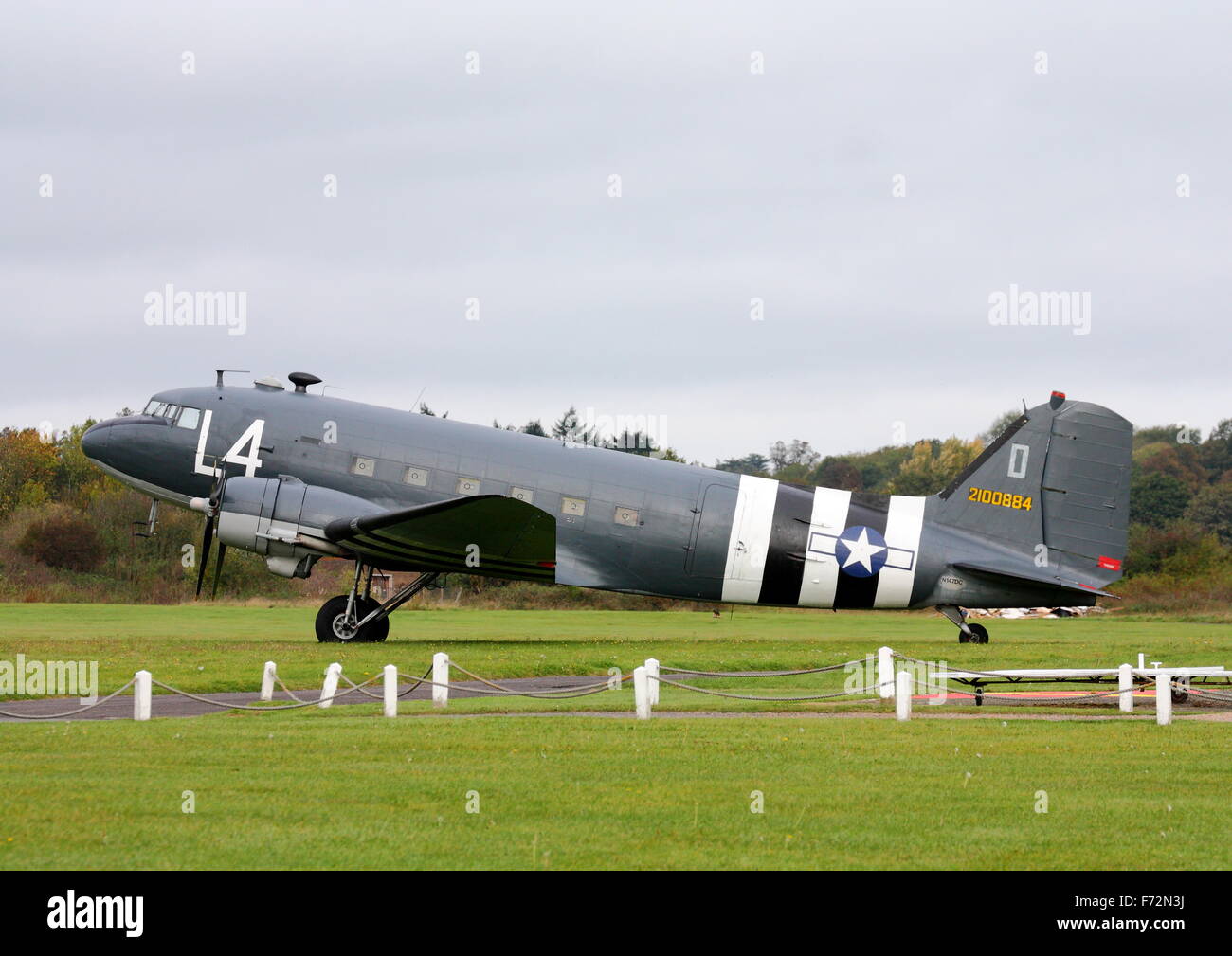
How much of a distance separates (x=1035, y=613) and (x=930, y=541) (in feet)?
103

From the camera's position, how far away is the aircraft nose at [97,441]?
32.9m

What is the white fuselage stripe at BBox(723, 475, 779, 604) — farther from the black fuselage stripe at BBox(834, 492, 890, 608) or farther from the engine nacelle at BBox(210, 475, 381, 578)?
the engine nacelle at BBox(210, 475, 381, 578)

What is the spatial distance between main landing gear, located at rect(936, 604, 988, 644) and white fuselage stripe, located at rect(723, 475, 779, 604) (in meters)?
4.96

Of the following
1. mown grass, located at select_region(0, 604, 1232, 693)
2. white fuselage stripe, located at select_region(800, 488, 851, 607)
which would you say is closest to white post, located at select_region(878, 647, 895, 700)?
mown grass, located at select_region(0, 604, 1232, 693)

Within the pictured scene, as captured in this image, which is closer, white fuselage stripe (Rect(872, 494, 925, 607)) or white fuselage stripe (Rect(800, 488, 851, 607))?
white fuselage stripe (Rect(800, 488, 851, 607))

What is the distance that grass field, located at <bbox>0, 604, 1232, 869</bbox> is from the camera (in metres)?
11.1

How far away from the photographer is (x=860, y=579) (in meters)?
33.4

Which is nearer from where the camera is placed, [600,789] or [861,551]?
[600,789]

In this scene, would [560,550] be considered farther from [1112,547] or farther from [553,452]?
[1112,547]

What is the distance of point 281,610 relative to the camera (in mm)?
54156

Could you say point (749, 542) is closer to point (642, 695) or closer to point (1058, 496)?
point (1058, 496)

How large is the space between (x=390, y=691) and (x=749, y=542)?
45.8 ft

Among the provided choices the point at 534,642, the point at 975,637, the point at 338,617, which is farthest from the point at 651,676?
the point at 975,637
